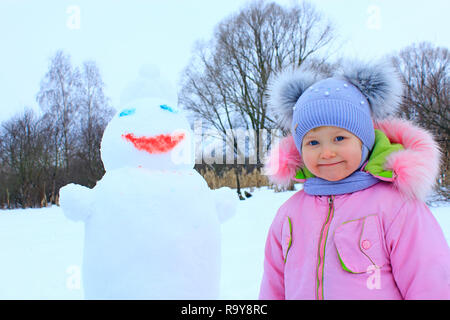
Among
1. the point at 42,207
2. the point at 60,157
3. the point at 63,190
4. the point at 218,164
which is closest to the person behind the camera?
the point at 63,190

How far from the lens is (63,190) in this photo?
178 centimetres

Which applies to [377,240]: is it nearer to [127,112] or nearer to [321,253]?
[321,253]

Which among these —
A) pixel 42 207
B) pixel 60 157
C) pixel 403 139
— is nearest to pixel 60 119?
pixel 60 157

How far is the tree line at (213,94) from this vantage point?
500 inches

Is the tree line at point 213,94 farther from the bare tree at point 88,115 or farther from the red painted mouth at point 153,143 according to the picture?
the red painted mouth at point 153,143

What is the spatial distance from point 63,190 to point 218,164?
15058 millimetres

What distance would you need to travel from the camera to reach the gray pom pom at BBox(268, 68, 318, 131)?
1.59 metres

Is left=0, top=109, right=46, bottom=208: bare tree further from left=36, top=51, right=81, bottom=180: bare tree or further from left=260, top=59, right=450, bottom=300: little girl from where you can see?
left=260, top=59, right=450, bottom=300: little girl

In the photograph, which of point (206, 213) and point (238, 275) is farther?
point (238, 275)

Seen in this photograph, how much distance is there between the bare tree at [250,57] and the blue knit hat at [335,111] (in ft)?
41.9

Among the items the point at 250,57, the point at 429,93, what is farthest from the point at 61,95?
the point at 429,93

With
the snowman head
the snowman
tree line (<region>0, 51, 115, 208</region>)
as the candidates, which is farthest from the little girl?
tree line (<region>0, 51, 115, 208</region>)
